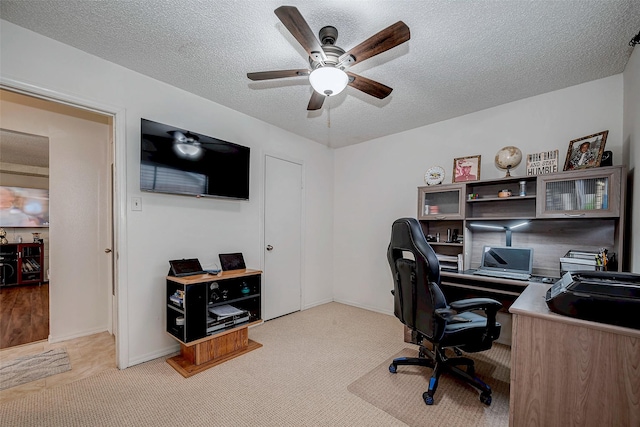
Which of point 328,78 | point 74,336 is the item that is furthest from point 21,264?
point 328,78

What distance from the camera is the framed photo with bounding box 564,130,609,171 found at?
220cm

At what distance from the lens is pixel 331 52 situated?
1.72 meters

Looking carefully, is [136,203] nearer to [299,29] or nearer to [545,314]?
[299,29]

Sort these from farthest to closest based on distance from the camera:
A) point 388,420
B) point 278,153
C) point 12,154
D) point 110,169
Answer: point 12,154 < point 278,153 < point 110,169 < point 388,420

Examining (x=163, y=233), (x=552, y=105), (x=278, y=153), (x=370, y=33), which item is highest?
(x=370, y=33)

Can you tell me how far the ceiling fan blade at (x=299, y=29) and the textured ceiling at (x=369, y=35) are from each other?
295 mm

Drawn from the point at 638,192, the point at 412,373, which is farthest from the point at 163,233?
the point at 638,192

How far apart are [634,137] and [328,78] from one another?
229cm

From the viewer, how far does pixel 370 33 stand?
185 centimetres

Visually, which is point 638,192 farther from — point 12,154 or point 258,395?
point 12,154

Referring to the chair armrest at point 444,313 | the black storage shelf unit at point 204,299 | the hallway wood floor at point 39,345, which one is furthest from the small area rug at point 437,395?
the hallway wood floor at point 39,345

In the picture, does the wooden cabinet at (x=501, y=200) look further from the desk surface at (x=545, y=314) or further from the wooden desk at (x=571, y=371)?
the wooden desk at (x=571, y=371)

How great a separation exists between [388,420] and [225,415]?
105 cm

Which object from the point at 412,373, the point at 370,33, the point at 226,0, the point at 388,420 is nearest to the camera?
the point at 226,0
